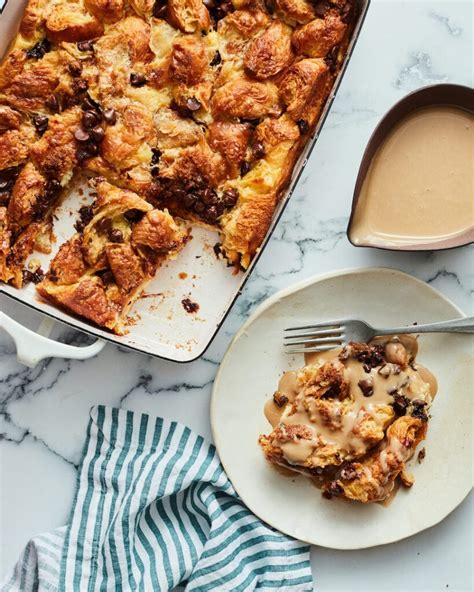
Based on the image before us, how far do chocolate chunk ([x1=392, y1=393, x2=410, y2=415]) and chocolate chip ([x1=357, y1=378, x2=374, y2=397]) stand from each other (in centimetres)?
10

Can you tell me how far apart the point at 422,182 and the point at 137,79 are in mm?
1309

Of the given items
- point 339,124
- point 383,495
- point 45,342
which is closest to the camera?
point 45,342

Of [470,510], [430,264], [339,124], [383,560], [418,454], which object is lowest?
[383,560]

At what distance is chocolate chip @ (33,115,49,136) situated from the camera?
2.98m

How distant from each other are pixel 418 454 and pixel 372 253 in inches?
37.0

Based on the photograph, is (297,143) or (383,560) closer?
(297,143)

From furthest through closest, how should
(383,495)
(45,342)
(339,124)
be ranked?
(339,124) < (383,495) < (45,342)

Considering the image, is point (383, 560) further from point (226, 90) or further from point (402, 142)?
point (226, 90)

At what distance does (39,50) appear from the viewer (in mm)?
2951

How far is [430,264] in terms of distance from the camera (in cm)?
324

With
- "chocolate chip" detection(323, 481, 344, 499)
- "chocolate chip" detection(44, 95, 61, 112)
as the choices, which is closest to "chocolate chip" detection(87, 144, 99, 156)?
"chocolate chip" detection(44, 95, 61, 112)

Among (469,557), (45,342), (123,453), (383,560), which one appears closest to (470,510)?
(469,557)

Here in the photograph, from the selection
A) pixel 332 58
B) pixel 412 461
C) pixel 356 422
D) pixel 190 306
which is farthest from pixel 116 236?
pixel 412 461

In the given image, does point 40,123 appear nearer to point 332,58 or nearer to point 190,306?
A: point 190,306
